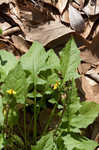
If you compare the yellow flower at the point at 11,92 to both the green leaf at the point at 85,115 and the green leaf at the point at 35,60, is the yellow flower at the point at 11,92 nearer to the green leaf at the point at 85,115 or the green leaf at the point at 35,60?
the green leaf at the point at 35,60

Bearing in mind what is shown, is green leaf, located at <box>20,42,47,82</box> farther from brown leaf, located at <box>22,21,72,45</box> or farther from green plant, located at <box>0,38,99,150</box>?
brown leaf, located at <box>22,21,72,45</box>

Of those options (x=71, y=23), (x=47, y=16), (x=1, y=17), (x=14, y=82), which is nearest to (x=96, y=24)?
(x=71, y=23)

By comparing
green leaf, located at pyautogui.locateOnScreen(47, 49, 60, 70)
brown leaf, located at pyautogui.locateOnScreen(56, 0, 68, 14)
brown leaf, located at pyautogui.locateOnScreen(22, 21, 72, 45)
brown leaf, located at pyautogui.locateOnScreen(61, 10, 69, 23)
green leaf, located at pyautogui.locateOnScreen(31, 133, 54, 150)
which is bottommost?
green leaf, located at pyautogui.locateOnScreen(31, 133, 54, 150)

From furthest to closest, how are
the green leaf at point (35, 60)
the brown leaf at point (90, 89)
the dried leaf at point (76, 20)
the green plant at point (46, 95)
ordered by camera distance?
the dried leaf at point (76, 20) < the brown leaf at point (90, 89) < the green leaf at point (35, 60) < the green plant at point (46, 95)

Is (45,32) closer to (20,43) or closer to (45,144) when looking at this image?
(20,43)

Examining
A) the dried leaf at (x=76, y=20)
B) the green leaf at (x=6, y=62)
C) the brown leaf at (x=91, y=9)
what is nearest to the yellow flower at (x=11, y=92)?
the green leaf at (x=6, y=62)

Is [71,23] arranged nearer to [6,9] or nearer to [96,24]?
[96,24]

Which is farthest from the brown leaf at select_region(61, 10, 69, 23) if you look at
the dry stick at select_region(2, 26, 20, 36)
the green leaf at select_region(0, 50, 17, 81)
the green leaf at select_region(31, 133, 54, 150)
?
the green leaf at select_region(31, 133, 54, 150)

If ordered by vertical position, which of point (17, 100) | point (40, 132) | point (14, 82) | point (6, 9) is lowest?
point (40, 132)

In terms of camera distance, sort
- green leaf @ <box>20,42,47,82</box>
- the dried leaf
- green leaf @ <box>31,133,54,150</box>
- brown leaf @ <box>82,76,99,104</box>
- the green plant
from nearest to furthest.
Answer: green leaf @ <box>31,133,54,150</box>, the green plant, green leaf @ <box>20,42,47,82</box>, brown leaf @ <box>82,76,99,104</box>, the dried leaf
